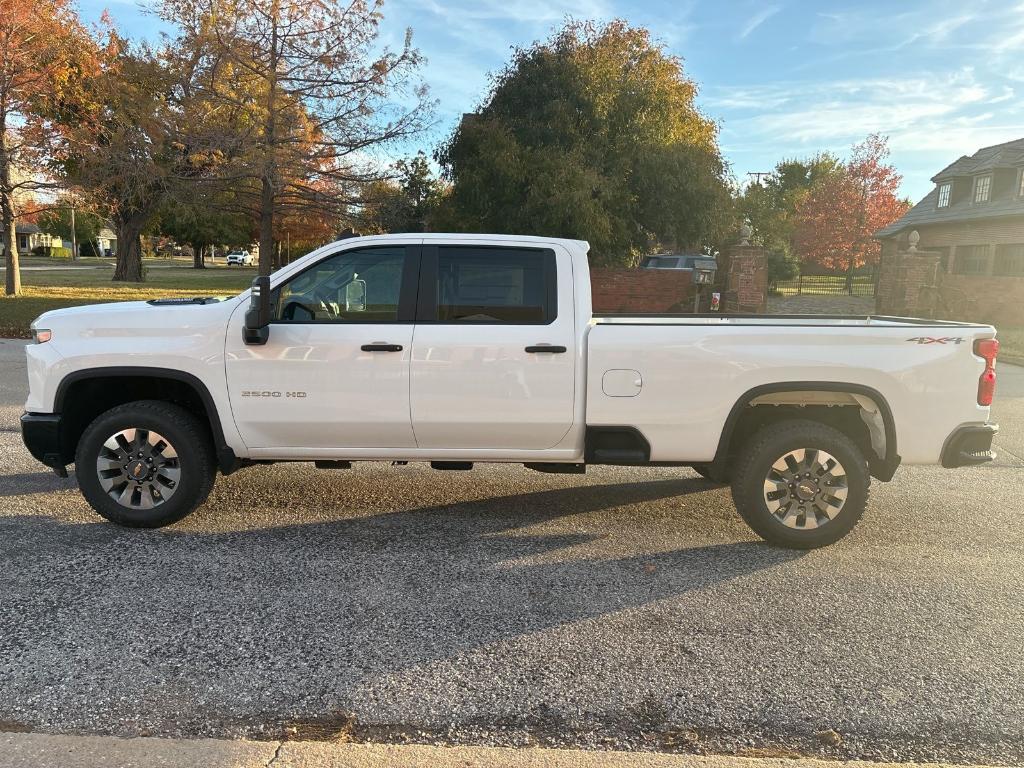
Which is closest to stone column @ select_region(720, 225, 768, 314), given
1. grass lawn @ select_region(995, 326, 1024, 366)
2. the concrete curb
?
grass lawn @ select_region(995, 326, 1024, 366)

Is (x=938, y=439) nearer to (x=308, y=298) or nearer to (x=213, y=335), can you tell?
(x=308, y=298)

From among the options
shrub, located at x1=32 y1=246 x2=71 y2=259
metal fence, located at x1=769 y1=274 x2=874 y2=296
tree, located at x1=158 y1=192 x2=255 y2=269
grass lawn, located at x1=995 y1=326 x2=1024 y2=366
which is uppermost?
tree, located at x1=158 y1=192 x2=255 y2=269

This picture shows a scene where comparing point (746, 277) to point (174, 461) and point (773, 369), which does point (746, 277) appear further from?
point (174, 461)

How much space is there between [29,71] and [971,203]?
112ft

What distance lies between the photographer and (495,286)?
15.8ft

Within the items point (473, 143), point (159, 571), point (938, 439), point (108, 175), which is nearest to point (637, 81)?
point (473, 143)

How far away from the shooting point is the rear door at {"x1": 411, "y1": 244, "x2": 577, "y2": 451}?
15.1 ft

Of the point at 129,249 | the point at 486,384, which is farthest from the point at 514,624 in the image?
the point at 129,249

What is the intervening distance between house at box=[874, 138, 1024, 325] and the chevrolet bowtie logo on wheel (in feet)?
56.8

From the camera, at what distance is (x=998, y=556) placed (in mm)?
4691

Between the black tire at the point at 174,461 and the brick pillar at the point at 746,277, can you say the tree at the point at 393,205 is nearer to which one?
the brick pillar at the point at 746,277

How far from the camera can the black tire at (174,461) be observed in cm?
469

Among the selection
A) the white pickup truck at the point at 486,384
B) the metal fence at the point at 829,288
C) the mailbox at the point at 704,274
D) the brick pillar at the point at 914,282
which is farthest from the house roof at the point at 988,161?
the white pickup truck at the point at 486,384

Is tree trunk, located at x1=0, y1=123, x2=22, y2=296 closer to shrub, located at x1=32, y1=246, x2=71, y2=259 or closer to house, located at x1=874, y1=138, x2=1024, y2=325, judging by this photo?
house, located at x1=874, y1=138, x2=1024, y2=325
